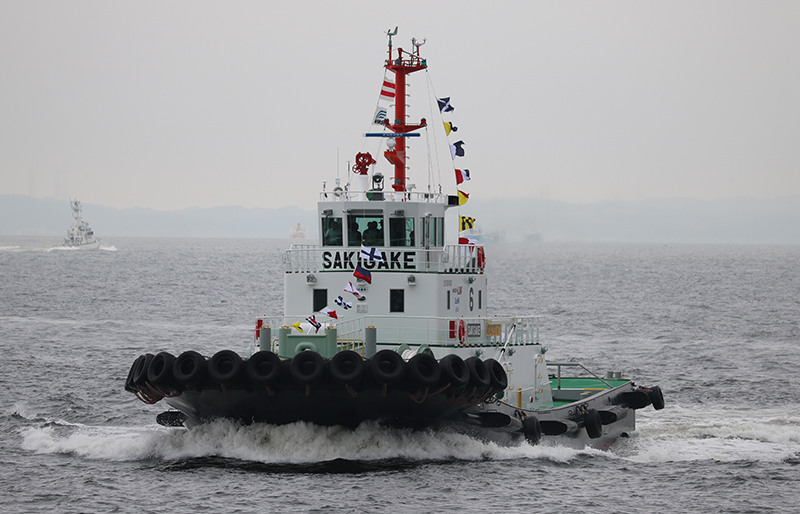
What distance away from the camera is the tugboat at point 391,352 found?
17.3 meters

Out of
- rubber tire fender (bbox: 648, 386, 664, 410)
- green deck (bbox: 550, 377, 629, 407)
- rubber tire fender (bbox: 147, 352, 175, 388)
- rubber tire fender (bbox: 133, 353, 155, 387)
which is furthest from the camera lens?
rubber tire fender (bbox: 648, 386, 664, 410)

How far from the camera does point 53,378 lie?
99.5 ft

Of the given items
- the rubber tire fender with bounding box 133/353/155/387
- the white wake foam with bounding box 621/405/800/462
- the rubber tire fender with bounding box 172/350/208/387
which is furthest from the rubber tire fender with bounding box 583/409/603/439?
the rubber tire fender with bounding box 133/353/155/387

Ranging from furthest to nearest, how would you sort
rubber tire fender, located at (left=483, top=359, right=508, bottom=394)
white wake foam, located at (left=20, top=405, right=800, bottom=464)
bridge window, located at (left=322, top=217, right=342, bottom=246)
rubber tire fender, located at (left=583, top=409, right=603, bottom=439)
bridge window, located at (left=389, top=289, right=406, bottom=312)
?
bridge window, located at (left=322, top=217, right=342, bottom=246)
rubber tire fender, located at (left=583, top=409, right=603, bottom=439)
bridge window, located at (left=389, top=289, right=406, bottom=312)
white wake foam, located at (left=20, top=405, right=800, bottom=464)
rubber tire fender, located at (left=483, top=359, right=508, bottom=394)

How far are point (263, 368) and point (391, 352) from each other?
2280 mm

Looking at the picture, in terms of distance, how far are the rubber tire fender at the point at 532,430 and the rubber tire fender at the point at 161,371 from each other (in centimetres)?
714

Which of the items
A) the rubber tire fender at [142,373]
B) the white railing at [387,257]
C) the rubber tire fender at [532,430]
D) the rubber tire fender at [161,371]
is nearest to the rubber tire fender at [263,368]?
the rubber tire fender at [161,371]

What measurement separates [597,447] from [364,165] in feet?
27.3

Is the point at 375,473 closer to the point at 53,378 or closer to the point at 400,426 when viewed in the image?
the point at 400,426

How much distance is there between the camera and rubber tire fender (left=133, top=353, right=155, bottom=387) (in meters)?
17.8

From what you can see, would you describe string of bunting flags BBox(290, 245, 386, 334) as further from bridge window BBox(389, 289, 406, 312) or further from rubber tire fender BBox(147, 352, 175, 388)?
rubber tire fender BBox(147, 352, 175, 388)

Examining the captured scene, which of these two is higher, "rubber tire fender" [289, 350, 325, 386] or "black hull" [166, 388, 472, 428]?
"rubber tire fender" [289, 350, 325, 386]

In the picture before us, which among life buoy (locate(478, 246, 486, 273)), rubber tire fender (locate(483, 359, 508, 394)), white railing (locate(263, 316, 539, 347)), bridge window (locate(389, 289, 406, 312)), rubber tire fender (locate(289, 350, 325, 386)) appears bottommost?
rubber tire fender (locate(483, 359, 508, 394))

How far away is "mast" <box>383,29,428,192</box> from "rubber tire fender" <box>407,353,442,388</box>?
612 cm
